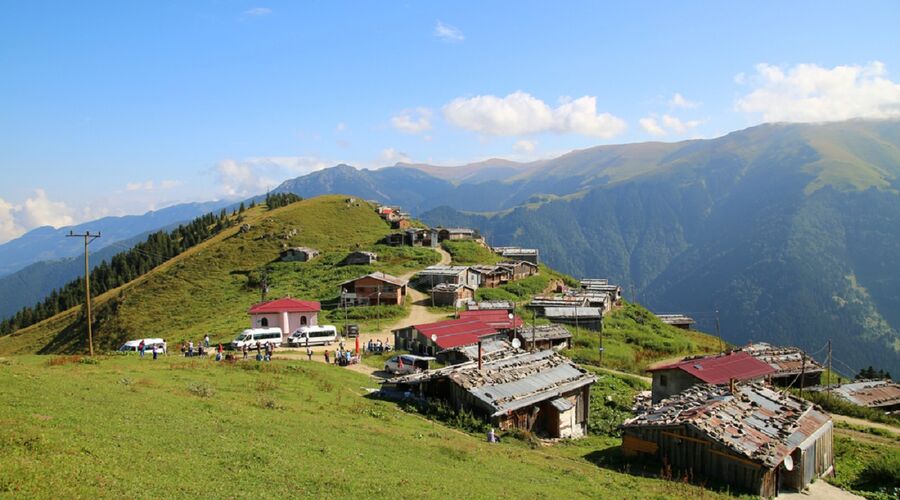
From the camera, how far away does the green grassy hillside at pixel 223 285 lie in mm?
81750

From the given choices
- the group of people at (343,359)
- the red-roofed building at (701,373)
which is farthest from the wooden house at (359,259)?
the red-roofed building at (701,373)

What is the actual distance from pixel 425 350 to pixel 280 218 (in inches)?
3671

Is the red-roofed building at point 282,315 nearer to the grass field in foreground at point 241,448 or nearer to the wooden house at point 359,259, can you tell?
the grass field in foreground at point 241,448

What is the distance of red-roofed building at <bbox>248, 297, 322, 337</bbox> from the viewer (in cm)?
5938

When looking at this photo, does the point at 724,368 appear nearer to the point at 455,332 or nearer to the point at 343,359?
the point at 455,332

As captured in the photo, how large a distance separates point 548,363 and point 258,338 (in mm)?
29009

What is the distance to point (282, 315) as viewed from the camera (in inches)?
2354

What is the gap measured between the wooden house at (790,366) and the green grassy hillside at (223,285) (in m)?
47.7

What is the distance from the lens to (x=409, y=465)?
21359mm

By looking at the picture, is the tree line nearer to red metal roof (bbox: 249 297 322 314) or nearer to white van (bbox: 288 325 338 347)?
red metal roof (bbox: 249 297 322 314)

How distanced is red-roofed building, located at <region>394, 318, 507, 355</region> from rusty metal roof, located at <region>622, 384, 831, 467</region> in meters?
20.2

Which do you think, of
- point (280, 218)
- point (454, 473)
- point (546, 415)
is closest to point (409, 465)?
point (454, 473)

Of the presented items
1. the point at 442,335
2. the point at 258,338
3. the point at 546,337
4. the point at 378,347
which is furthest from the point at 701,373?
the point at 258,338

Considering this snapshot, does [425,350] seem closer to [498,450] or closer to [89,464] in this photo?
[498,450]
